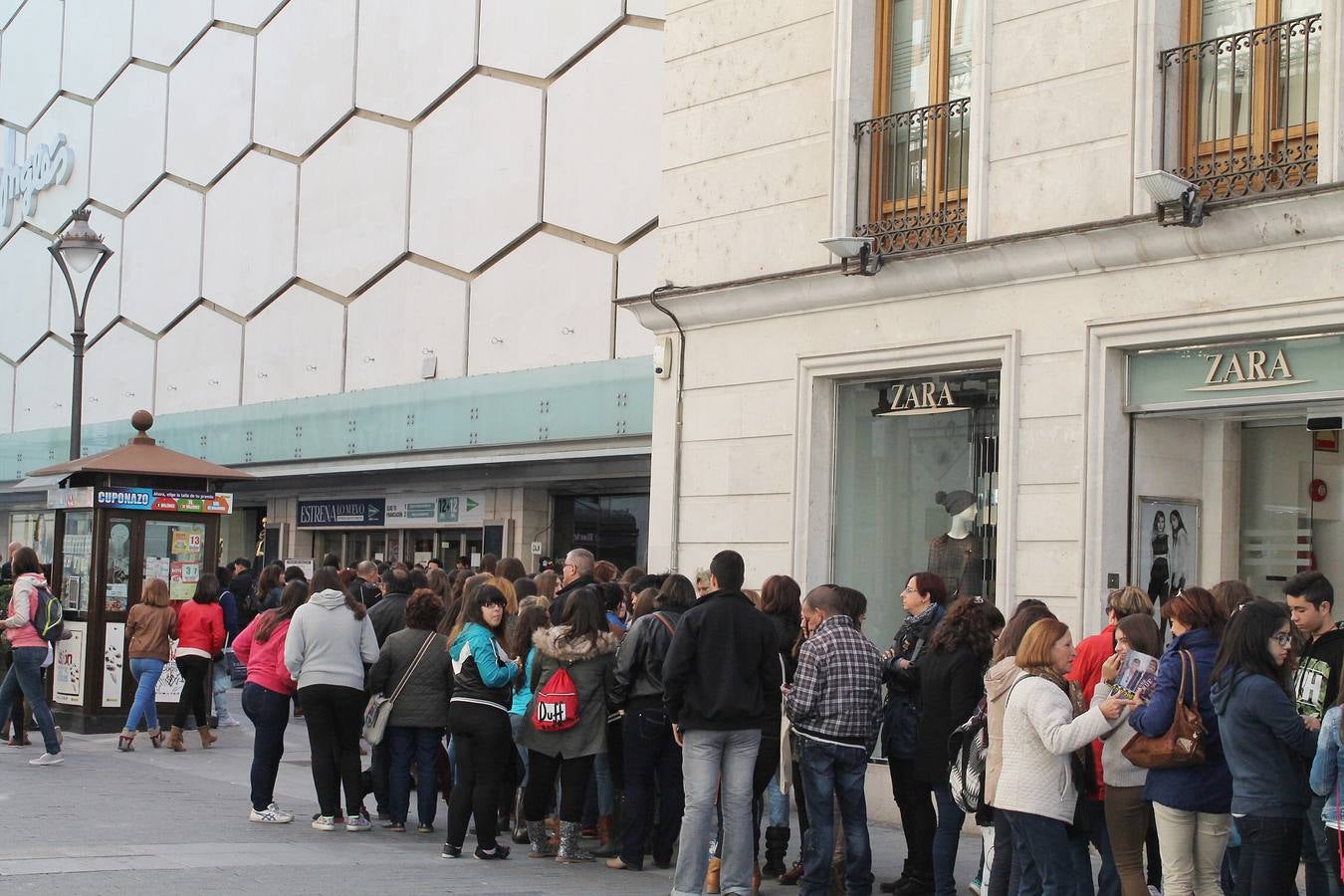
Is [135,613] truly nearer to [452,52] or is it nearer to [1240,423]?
[1240,423]

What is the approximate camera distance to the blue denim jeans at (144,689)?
579 inches

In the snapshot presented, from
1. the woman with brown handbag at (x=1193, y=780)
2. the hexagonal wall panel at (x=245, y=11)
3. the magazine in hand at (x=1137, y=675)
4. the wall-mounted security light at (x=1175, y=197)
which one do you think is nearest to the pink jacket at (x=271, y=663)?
the magazine in hand at (x=1137, y=675)

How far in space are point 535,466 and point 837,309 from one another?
10.7 metres

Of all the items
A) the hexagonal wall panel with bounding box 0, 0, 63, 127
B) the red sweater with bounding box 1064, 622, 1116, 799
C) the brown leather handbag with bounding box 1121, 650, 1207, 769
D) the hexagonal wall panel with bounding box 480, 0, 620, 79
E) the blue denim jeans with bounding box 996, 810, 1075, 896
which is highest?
the hexagonal wall panel with bounding box 0, 0, 63, 127

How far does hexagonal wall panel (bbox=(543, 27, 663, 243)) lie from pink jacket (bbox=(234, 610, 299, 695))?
10573 millimetres

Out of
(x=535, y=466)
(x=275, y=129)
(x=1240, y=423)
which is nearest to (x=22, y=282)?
(x=275, y=129)

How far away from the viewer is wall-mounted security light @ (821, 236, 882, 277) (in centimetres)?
A: 1219

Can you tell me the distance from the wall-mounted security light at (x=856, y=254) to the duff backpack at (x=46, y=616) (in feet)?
22.6

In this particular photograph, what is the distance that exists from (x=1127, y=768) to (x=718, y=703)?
2.06 m

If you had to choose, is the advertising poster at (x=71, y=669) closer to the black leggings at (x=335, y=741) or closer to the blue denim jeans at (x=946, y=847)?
the black leggings at (x=335, y=741)

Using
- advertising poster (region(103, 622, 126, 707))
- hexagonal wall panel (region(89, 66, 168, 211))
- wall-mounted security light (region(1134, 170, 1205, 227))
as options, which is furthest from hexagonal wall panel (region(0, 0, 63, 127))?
wall-mounted security light (region(1134, 170, 1205, 227))

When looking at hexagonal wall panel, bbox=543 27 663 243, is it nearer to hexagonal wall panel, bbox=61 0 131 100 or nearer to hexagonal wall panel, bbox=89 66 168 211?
hexagonal wall panel, bbox=89 66 168 211

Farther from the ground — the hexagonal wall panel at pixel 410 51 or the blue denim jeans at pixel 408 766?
the hexagonal wall panel at pixel 410 51

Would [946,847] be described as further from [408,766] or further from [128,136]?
[128,136]
